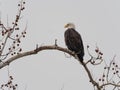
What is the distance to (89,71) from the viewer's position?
654 cm

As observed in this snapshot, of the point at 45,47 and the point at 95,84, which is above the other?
the point at 45,47

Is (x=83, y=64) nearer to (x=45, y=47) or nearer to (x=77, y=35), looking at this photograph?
(x=45, y=47)

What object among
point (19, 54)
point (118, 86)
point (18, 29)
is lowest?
point (118, 86)

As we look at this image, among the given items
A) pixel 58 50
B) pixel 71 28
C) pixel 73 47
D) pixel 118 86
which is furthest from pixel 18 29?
pixel 71 28

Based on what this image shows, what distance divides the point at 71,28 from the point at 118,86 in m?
5.16

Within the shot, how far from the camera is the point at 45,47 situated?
655 cm

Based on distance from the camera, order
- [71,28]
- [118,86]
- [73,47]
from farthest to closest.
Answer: [71,28] < [73,47] < [118,86]

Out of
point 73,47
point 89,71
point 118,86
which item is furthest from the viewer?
point 73,47

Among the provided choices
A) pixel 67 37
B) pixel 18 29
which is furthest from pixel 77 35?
pixel 18 29

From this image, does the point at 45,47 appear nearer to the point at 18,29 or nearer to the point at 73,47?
the point at 18,29

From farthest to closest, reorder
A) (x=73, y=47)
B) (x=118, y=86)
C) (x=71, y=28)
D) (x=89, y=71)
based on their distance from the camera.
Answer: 1. (x=71, y=28)
2. (x=73, y=47)
3. (x=89, y=71)
4. (x=118, y=86)

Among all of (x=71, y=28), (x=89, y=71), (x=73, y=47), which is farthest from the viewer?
(x=71, y=28)

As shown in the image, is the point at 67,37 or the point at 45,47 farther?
the point at 67,37

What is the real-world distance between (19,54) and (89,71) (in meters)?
1.22
